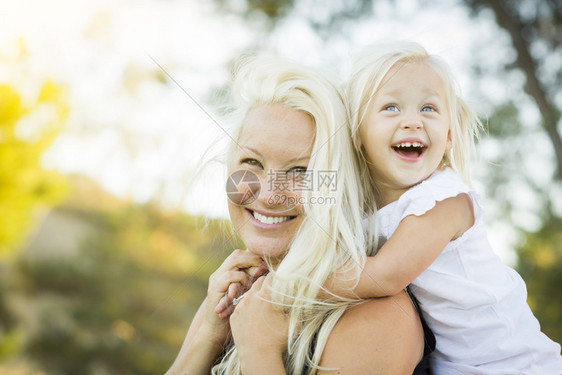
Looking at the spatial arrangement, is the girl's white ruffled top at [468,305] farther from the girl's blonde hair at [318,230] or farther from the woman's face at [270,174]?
the woman's face at [270,174]

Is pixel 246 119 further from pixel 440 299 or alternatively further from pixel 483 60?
pixel 483 60

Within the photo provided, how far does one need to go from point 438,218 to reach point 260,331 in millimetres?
462

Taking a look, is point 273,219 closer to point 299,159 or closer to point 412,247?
point 299,159

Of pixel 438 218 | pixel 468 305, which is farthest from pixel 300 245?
pixel 468 305

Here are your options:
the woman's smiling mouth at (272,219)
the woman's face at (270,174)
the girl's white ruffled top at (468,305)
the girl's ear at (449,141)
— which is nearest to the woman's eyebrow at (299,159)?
the woman's face at (270,174)

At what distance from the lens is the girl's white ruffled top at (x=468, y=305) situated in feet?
3.90

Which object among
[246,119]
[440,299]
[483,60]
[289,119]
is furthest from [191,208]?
[483,60]

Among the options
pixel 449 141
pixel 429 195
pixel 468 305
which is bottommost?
pixel 468 305

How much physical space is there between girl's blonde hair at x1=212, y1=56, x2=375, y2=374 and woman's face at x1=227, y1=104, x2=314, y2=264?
0.03 metres

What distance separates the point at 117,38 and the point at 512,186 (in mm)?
6532

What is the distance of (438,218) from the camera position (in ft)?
3.72

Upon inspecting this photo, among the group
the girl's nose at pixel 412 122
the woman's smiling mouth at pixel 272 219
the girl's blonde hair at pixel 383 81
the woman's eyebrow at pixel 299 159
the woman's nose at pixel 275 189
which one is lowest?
the woman's smiling mouth at pixel 272 219

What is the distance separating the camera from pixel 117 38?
8570 mm

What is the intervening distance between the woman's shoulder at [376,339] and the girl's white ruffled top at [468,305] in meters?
0.12
